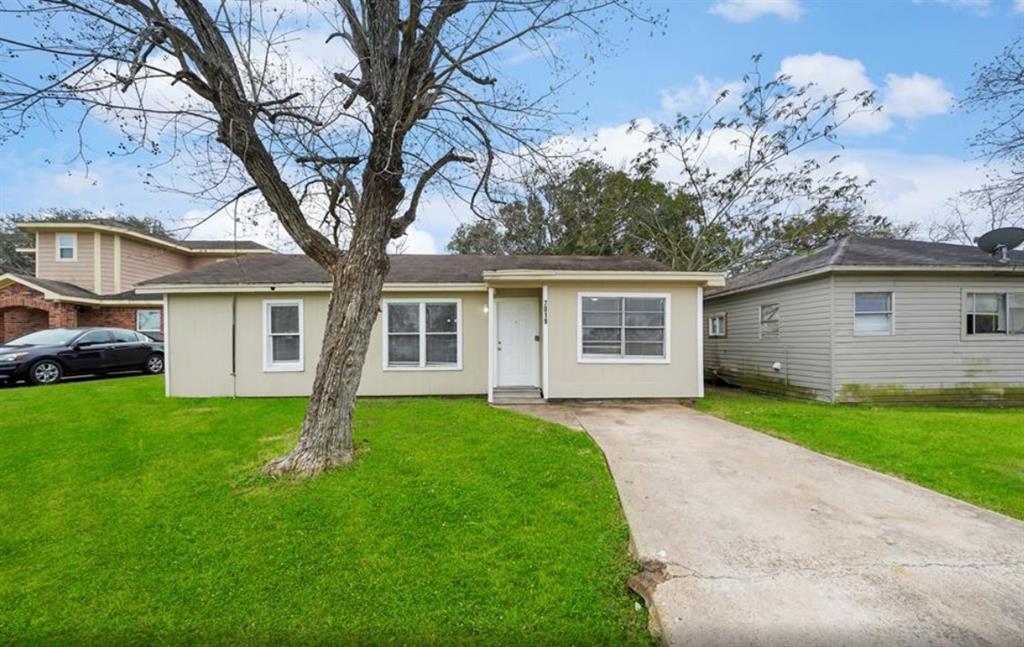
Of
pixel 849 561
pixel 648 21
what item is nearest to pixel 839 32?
pixel 648 21

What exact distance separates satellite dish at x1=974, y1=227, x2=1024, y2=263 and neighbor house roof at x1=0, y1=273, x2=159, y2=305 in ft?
80.7

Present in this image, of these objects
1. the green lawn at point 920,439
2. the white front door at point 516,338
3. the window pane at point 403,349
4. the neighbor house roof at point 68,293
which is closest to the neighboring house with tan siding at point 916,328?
the green lawn at point 920,439

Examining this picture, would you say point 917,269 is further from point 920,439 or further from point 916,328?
point 920,439

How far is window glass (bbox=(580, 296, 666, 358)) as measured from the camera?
863 cm

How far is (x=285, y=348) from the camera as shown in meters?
9.31

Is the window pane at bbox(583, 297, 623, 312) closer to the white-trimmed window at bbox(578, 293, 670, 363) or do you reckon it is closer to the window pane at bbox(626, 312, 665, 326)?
the white-trimmed window at bbox(578, 293, 670, 363)

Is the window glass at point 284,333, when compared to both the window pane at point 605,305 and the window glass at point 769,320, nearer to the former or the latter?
the window pane at point 605,305

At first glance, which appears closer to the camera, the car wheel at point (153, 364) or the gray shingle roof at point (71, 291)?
the car wheel at point (153, 364)

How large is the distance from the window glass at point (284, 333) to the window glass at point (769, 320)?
434 inches

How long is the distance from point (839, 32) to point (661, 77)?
613cm

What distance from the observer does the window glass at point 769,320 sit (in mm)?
10906

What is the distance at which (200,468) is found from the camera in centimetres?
486

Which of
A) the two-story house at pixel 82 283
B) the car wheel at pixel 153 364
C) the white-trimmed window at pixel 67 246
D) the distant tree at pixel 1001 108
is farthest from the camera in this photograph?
the white-trimmed window at pixel 67 246

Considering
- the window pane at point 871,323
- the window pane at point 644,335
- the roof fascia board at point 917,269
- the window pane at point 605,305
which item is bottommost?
the window pane at point 644,335
